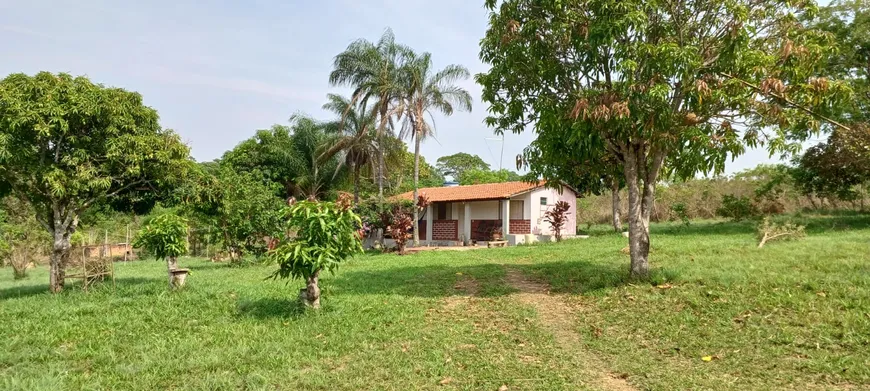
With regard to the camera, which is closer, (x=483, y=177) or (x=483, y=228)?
(x=483, y=228)

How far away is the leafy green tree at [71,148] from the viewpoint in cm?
917

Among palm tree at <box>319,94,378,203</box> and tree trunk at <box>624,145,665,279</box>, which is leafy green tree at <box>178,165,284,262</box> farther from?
tree trunk at <box>624,145,665,279</box>

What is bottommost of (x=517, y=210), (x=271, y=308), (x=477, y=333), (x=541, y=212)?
(x=477, y=333)

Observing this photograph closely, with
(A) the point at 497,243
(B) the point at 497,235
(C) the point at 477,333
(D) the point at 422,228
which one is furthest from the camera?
(D) the point at 422,228

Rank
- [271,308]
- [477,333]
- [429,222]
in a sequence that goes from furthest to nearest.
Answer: [429,222] < [271,308] < [477,333]

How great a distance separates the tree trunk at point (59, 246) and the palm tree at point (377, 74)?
37.9 ft

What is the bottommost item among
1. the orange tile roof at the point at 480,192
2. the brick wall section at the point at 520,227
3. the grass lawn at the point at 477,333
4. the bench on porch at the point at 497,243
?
the grass lawn at the point at 477,333

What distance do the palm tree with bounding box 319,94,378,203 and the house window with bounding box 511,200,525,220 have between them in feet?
22.4

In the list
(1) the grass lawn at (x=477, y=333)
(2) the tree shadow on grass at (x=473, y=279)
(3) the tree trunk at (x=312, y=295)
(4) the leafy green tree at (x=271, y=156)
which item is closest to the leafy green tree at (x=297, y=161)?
(4) the leafy green tree at (x=271, y=156)

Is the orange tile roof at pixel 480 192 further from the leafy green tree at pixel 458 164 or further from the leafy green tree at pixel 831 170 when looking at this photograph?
the leafy green tree at pixel 458 164

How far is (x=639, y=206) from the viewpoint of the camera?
9.03 meters

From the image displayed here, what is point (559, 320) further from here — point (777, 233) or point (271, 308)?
point (777, 233)

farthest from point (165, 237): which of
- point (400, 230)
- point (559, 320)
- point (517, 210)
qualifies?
point (517, 210)

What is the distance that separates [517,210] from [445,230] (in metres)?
4.10
